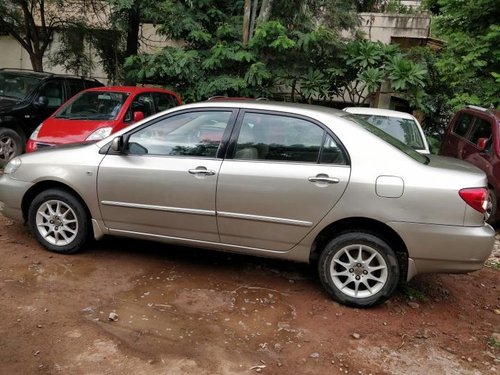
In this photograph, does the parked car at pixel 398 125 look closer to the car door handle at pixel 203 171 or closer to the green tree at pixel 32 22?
the car door handle at pixel 203 171

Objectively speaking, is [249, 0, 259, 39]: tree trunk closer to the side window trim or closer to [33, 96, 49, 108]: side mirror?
[33, 96, 49, 108]: side mirror

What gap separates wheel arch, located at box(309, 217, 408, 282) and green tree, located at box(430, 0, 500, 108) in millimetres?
6139

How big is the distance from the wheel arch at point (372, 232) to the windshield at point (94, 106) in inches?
184

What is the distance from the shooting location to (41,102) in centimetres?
880

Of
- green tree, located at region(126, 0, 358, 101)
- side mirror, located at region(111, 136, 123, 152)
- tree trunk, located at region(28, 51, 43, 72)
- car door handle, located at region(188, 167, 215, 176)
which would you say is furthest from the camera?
tree trunk, located at region(28, 51, 43, 72)

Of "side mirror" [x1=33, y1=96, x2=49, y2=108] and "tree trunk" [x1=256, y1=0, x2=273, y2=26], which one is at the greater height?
"tree trunk" [x1=256, y1=0, x2=273, y2=26]

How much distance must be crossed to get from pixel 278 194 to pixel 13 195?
2736 mm

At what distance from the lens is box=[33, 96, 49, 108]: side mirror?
8.73 meters

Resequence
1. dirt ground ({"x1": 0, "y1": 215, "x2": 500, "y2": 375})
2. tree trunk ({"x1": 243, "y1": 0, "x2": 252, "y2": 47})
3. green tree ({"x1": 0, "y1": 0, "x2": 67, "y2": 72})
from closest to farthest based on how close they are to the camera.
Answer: dirt ground ({"x1": 0, "y1": 215, "x2": 500, "y2": 375})
tree trunk ({"x1": 243, "y1": 0, "x2": 252, "y2": 47})
green tree ({"x1": 0, "y1": 0, "x2": 67, "y2": 72})

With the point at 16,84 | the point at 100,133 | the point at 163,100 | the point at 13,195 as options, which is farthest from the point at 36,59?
the point at 13,195

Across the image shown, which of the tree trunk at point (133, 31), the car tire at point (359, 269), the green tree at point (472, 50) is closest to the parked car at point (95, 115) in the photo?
the tree trunk at point (133, 31)

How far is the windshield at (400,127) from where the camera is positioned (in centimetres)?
730

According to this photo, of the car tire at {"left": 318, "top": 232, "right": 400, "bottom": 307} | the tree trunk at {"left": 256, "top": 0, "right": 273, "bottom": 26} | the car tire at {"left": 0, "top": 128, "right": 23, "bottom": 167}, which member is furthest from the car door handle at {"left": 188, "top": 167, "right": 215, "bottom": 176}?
the tree trunk at {"left": 256, "top": 0, "right": 273, "bottom": 26}

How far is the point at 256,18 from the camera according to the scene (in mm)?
10953
